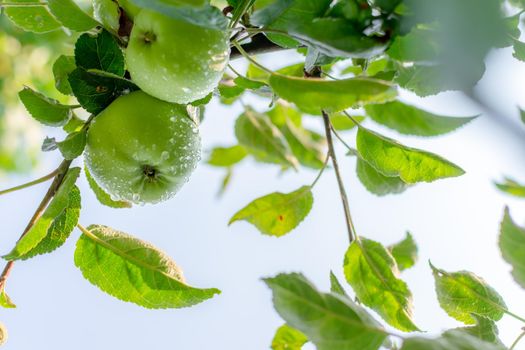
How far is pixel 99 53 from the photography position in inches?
32.7

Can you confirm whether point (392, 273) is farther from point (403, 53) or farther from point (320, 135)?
point (320, 135)

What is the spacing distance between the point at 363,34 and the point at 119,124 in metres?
0.34

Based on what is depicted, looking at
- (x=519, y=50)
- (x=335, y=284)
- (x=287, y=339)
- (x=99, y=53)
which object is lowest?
(x=287, y=339)

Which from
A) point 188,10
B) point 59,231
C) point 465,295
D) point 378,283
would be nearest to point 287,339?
point 378,283

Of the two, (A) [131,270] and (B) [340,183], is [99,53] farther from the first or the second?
(B) [340,183]

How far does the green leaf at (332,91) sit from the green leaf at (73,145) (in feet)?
0.94

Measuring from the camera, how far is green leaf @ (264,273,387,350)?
652 millimetres

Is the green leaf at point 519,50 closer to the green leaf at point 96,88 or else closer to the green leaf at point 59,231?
the green leaf at point 96,88

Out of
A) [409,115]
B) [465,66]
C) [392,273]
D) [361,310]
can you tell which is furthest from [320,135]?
[465,66]

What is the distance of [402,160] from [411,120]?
218 millimetres

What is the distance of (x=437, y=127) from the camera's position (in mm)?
1038

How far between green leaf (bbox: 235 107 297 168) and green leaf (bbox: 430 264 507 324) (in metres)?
0.60

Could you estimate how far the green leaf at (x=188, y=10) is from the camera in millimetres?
603

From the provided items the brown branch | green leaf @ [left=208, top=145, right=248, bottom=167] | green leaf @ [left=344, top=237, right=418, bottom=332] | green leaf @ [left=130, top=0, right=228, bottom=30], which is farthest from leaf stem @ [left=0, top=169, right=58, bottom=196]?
green leaf @ [left=208, top=145, right=248, bottom=167]
